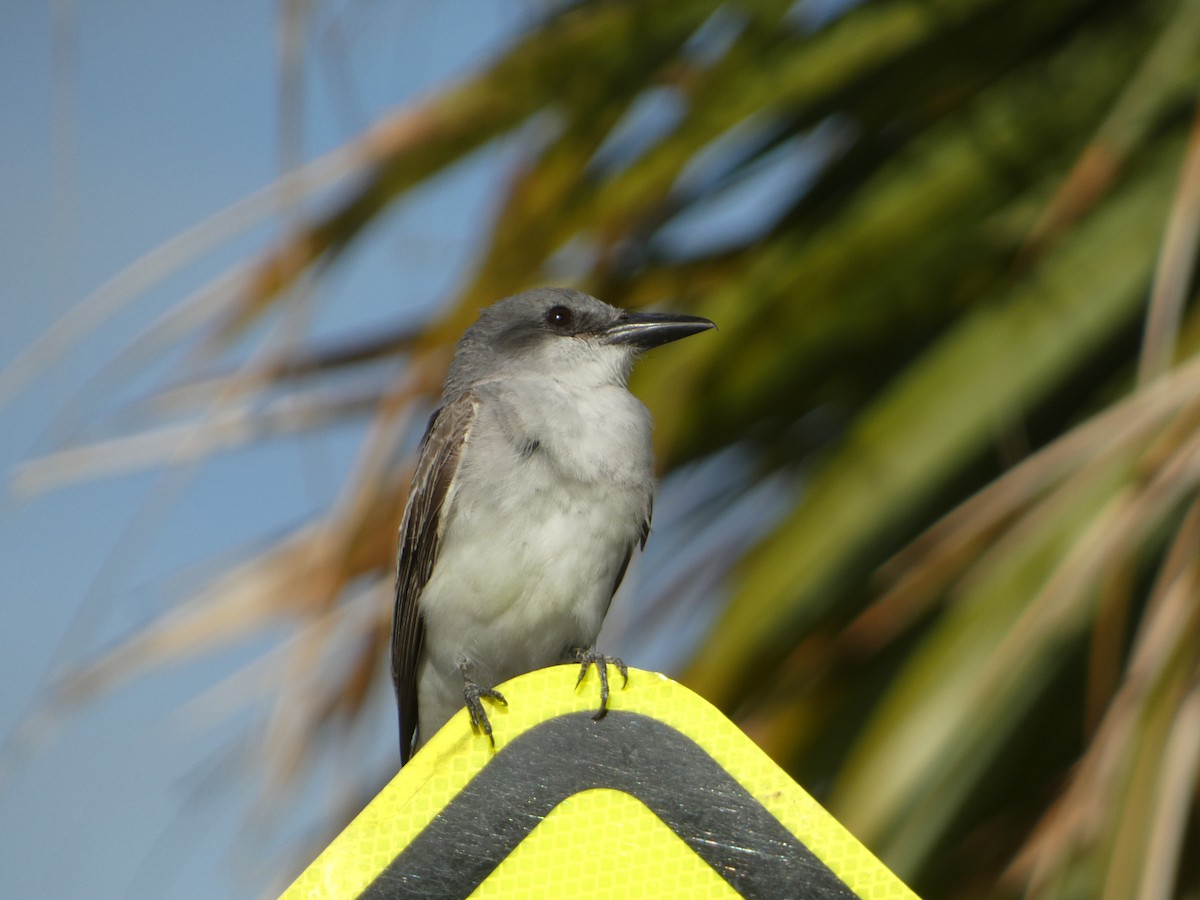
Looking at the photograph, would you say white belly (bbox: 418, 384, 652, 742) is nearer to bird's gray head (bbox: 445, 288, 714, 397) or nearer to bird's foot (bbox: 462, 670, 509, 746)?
bird's gray head (bbox: 445, 288, 714, 397)

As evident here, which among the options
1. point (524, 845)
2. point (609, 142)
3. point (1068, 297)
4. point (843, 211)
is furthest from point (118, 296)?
point (1068, 297)

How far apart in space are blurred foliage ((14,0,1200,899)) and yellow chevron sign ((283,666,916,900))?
778 mm

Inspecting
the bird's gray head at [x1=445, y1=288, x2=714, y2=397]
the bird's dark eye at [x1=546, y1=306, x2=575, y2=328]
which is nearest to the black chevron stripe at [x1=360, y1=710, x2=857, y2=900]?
the bird's gray head at [x1=445, y1=288, x2=714, y2=397]

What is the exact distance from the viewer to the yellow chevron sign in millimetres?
1789

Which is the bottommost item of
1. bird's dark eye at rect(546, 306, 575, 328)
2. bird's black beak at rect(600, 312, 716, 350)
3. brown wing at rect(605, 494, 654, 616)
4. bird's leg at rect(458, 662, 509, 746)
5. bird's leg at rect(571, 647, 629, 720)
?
brown wing at rect(605, 494, 654, 616)

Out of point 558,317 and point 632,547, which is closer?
point 632,547

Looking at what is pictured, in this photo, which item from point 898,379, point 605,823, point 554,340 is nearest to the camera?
point 605,823

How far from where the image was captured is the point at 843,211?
318cm

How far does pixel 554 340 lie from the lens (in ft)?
12.4

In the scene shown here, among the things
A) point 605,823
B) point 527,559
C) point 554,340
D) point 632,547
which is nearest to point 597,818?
point 605,823

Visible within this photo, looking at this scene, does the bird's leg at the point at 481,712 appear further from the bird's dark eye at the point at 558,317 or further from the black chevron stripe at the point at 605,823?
the bird's dark eye at the point at 558,317

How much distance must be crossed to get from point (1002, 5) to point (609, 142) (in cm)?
96

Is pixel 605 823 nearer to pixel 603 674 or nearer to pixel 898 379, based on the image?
pixel 603 674

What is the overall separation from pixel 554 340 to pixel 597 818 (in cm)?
207
